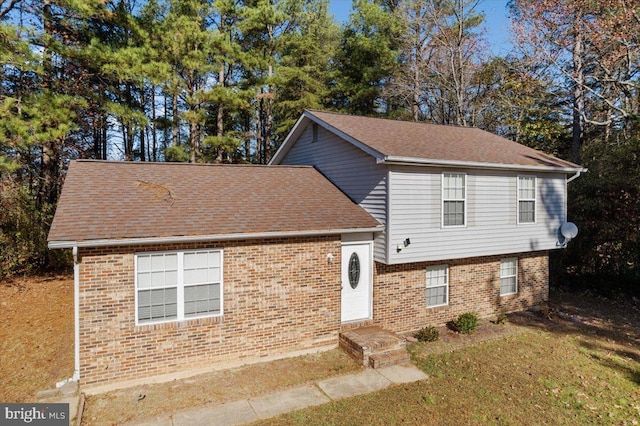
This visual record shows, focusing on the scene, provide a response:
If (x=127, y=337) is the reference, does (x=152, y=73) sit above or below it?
above

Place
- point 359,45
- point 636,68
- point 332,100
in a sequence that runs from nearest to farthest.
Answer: point 636,68
point 359,45
point 332,100

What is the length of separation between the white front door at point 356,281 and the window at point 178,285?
328 cm

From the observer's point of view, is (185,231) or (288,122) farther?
(288,122)

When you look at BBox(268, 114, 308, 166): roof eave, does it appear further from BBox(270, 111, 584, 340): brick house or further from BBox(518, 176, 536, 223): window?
BBox(518, 176, 536, 223): window

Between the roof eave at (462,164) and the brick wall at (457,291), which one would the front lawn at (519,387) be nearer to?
the brick wall at (457,291)

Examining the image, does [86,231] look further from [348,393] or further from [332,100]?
[332,100]

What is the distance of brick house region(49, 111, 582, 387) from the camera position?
7566 millimetres

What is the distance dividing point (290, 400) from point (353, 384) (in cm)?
140

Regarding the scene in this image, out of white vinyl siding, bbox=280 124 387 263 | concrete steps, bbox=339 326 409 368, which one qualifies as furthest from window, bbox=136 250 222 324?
white vinyl siding, bbox=280 124 387 263

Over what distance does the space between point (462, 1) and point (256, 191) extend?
18616 millimetres

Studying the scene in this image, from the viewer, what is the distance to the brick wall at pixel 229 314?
7.33 metres

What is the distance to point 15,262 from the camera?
1412cm

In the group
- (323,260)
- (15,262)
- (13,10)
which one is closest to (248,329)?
(323,260)

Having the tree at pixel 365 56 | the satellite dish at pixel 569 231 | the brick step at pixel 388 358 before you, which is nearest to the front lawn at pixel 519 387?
the brick step at pixel 388 358
